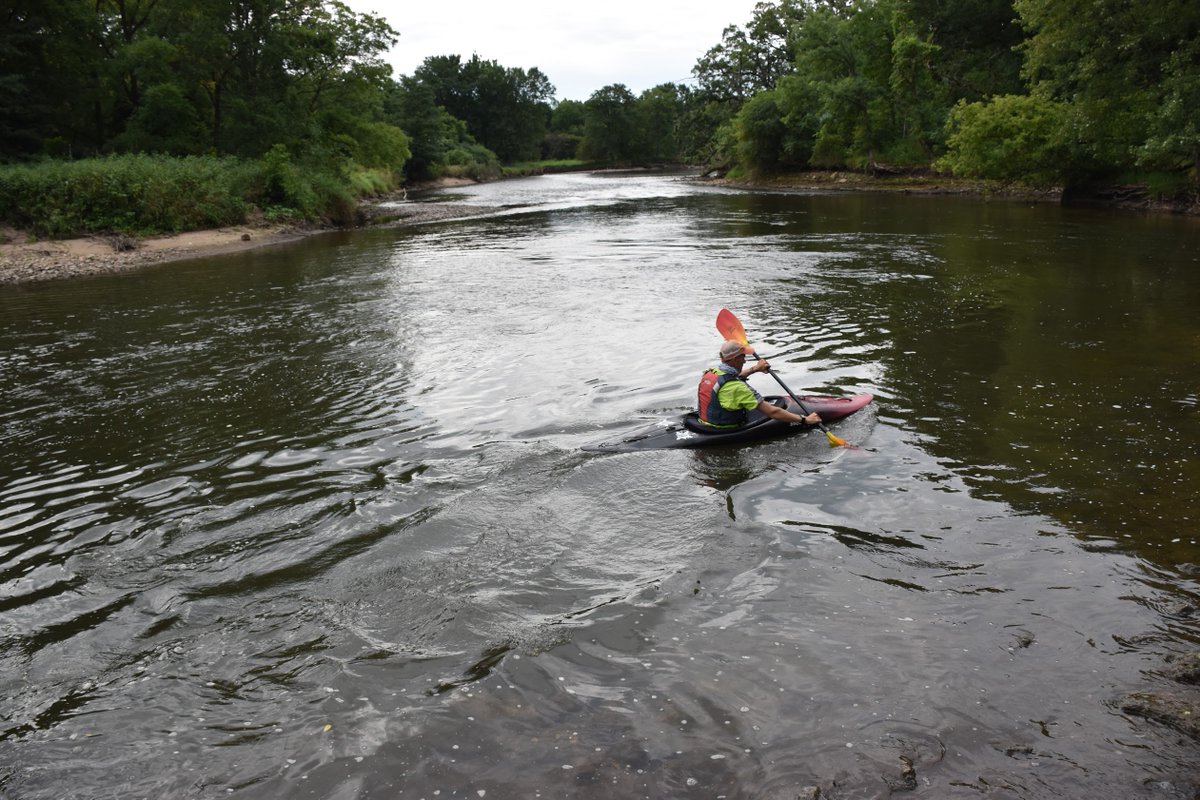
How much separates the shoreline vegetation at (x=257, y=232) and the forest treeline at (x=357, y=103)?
0.69m

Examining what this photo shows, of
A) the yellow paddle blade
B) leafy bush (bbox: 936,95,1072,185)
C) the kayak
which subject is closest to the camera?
the yellow paddle blade

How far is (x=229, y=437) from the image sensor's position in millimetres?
8641

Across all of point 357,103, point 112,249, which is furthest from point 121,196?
point 357,103

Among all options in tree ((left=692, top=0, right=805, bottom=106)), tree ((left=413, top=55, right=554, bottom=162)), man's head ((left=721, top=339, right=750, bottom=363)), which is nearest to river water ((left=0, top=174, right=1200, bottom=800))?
man's head ((left=721, top=339, right=750, bottom=363))

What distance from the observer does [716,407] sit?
8.41 meters

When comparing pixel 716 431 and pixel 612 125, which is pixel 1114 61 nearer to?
pixel 716 431

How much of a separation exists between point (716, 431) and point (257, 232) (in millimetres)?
23498

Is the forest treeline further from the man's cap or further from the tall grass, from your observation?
the man's cap

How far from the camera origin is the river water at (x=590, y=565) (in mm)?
4004

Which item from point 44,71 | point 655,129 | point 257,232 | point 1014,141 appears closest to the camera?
point 257,232

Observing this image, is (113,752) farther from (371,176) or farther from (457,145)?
(457,145)

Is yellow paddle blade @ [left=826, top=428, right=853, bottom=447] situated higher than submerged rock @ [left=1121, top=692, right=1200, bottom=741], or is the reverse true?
yellow paddle blade @ [left=826, top=428, right=853, bottom=447]

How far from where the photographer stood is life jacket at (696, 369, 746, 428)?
27.6 ft

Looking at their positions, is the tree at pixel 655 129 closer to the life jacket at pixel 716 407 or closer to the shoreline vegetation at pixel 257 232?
the shoreline vegetation at pixel 257 232
